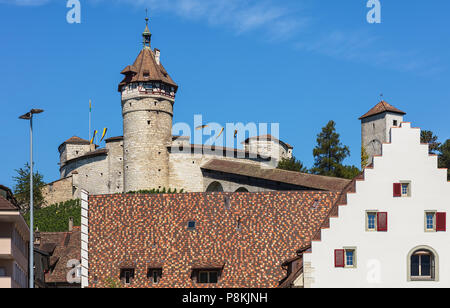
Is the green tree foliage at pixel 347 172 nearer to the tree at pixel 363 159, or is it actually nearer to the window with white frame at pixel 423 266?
the tree at pixel 363 159

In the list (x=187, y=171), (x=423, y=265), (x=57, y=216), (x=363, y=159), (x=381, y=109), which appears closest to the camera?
(x=423, y=265)

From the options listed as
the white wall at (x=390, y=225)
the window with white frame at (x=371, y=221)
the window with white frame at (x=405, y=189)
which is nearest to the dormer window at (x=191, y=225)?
the white wall at (x=390, y=225)

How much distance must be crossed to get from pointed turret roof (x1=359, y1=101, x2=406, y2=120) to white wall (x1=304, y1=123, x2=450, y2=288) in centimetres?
8626

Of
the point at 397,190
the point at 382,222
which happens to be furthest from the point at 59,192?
the point at 382,222

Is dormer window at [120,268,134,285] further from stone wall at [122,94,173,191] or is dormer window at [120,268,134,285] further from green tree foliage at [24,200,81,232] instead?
stone wall at [122,94,173,191]

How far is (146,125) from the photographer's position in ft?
348

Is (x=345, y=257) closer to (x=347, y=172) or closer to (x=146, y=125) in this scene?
(x=347, y=172)

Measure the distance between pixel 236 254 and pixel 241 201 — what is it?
3.04 metres

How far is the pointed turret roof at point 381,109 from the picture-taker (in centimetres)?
12456

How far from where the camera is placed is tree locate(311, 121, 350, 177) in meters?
105

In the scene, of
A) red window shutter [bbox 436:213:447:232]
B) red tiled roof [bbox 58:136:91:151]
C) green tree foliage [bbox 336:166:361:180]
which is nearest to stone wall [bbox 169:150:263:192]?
green tree foliage [bbox 336:166:361:180]

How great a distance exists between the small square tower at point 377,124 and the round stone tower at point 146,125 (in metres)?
31.3

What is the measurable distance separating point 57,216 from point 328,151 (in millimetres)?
32313
